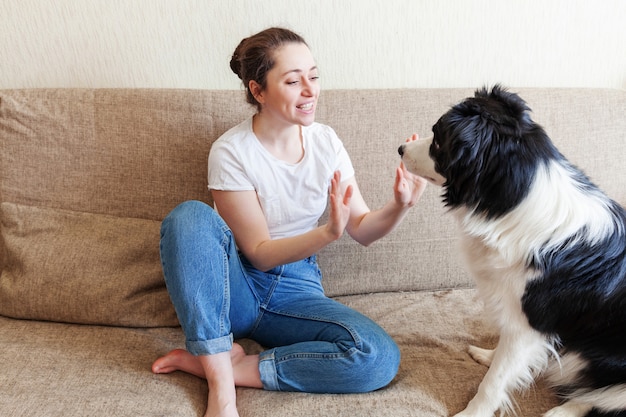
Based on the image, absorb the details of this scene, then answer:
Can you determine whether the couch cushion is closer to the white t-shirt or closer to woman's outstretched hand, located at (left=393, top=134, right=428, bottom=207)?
the white t-shirt

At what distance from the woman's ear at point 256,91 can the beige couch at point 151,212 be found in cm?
23

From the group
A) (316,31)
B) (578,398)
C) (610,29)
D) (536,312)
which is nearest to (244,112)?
(316,31)

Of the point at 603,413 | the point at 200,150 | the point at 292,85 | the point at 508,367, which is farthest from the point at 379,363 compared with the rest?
the point at 200,150

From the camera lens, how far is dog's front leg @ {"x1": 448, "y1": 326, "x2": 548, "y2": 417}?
127 cm

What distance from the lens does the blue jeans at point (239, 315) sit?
4.40 feet

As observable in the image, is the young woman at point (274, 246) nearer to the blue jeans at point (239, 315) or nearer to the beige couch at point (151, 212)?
the blue jeans at point (239, 315)

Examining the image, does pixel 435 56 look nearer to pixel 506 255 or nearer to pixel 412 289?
pixel 412 289

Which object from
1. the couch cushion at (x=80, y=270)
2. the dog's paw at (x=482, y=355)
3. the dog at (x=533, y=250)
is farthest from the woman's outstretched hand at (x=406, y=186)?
the couch cushion at (x=80, y=270)

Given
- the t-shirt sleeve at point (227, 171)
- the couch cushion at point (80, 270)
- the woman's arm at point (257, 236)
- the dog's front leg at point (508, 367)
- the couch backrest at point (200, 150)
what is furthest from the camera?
the couch backrest at point (200, 150)

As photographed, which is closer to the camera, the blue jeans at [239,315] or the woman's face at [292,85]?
the blue jeans at [239,315]

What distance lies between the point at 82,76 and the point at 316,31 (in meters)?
0.85

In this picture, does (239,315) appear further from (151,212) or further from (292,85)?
(292,85)

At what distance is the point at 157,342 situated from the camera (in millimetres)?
1570

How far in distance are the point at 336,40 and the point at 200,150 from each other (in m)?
0.65
